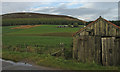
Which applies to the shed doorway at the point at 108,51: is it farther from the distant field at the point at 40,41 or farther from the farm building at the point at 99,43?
the distant field at the point at 40,41

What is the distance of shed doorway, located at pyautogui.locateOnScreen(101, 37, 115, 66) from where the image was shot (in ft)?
34.3

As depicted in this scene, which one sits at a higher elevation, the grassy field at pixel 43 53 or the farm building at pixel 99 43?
the farm building at pixel 99 43

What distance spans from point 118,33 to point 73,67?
4.87m

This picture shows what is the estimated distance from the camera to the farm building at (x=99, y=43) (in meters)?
10.5

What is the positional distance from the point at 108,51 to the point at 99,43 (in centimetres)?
105

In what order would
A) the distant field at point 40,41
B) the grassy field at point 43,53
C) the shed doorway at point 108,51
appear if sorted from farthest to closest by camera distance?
1. the distant field at point 40,41
2. the shed doorway at point 108,51
3. the grassy field at point 43,53

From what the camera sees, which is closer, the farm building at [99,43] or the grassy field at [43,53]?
the grassy field at [43,53]

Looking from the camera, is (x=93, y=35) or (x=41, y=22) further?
(x=41, y=22)

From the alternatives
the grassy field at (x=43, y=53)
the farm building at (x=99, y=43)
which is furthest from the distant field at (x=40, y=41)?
the farm building at (x=99, y=43)

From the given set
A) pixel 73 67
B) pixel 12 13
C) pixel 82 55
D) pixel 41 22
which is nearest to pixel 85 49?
pixel 82 55

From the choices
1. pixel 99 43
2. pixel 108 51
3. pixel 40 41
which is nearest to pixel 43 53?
pixel 99 43

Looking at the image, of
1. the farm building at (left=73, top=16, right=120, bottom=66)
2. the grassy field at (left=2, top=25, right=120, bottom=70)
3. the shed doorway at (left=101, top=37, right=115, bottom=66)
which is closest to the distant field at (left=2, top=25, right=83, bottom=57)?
the grassy field at (left=2, top=25, right=120, bottom=70)

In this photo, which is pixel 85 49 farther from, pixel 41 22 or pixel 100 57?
pixel 41 22

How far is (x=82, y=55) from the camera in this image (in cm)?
1173
